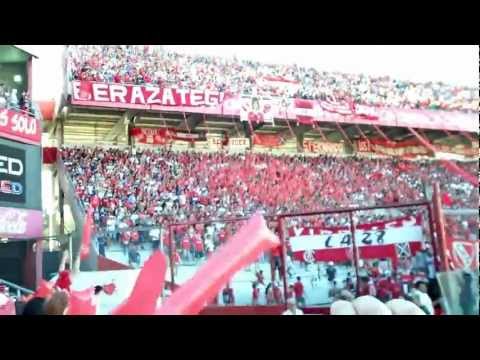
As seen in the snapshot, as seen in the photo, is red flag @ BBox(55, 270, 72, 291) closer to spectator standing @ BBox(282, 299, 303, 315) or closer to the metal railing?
the metal railing

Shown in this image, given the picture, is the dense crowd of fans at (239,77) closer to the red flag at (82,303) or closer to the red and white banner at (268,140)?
the red and white banner at (268,140)

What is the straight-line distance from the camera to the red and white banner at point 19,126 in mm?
3556

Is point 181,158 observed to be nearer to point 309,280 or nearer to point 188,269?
point 188,269

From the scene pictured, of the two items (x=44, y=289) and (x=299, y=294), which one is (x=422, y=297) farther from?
(x=44, y=289)

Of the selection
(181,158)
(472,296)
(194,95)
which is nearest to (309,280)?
(472,296)

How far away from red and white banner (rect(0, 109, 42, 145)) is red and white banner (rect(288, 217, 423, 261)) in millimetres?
1701

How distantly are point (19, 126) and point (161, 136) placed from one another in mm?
983

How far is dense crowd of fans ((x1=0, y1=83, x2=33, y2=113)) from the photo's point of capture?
3570mm

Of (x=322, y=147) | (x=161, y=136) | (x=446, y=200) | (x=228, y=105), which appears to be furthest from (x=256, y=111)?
(x=446, y=200)

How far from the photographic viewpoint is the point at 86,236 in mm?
3477

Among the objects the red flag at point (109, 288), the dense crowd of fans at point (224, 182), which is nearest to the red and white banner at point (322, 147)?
the dense crowd of fans at point (224, 182)

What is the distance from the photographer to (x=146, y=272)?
333 centimetres
